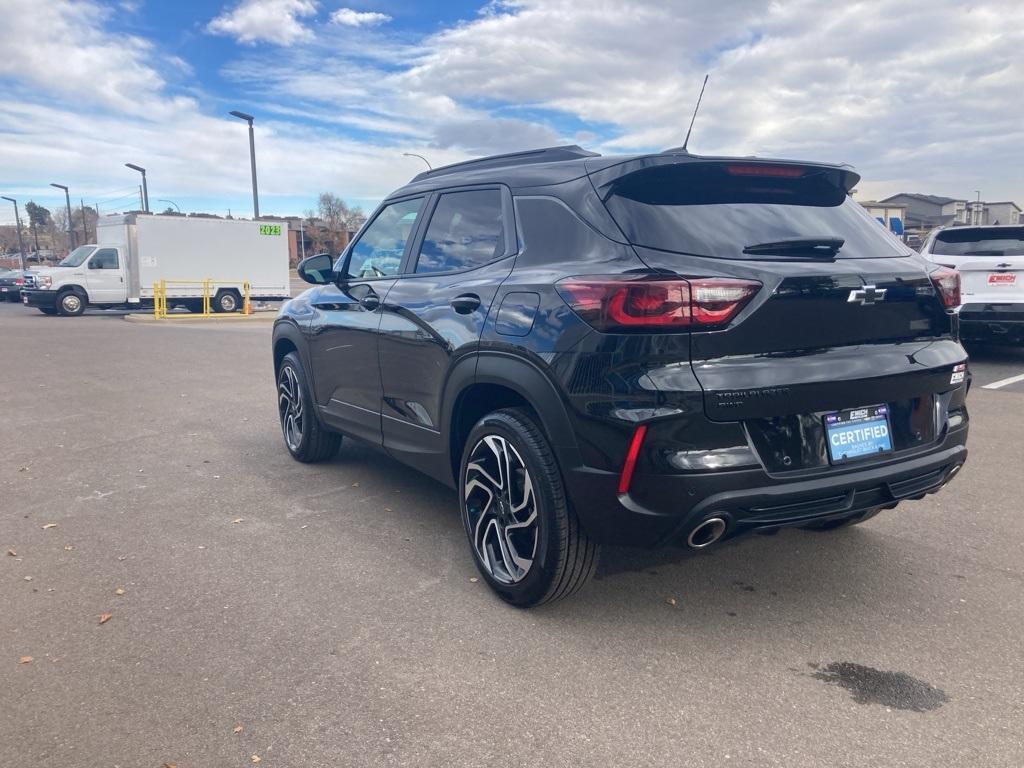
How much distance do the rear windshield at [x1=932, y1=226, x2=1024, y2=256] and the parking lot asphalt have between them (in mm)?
5599

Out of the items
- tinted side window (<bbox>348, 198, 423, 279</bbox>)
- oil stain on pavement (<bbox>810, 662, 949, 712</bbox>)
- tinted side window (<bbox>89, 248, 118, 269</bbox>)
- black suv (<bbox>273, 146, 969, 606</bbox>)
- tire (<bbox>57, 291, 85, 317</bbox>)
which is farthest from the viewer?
tinted side window (<bbox>89, 248, 118, 269</bbox>)

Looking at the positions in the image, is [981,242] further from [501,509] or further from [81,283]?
[81,283]

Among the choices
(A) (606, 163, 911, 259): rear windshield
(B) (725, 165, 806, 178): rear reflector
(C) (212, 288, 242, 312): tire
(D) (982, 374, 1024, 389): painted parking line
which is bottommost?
(D) (982, 374, 1024, 389): painted parking line

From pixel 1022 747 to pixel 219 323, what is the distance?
877 inches

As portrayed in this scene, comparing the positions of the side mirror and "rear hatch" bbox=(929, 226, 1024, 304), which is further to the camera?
"rear hatch" bbox=(929, 226, 1024, 304)

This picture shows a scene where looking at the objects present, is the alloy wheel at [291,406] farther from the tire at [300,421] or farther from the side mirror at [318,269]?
the side mirror at [318,269]

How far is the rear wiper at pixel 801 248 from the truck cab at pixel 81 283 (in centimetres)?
2536

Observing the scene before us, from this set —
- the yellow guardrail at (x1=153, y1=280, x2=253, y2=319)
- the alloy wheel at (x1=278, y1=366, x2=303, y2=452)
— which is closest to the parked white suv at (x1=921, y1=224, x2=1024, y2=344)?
the alloy wheel at (x1=278, y1=366, x2=303, y2=452)

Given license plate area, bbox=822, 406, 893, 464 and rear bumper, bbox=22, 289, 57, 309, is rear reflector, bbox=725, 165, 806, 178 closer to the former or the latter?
license plate area, bbox=822, 406, 893, 464

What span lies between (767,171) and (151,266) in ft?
82.0

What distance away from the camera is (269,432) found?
706 centimetres

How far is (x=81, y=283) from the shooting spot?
24.7 meters

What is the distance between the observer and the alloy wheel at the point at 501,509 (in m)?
3.36

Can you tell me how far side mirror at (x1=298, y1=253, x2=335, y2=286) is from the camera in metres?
5.23
